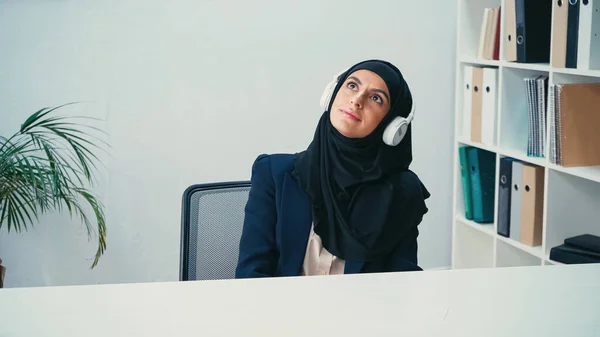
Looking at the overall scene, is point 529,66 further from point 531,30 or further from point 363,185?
point 363,185

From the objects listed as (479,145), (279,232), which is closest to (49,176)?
(279,232)

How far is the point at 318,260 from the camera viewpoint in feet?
5.78

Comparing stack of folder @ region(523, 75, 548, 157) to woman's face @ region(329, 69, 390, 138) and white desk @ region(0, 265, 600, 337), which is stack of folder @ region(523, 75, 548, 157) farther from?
white desk @ region(0, 265, 600, 337)

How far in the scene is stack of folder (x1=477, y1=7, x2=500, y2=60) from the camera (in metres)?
2.99

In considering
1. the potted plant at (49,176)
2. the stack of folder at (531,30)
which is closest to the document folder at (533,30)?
the stack of folder at (531,30)

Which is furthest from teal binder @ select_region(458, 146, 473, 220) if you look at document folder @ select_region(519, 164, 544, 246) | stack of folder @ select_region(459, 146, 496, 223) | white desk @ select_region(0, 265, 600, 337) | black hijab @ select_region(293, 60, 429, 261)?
white desk @ select_region(0, 265, 600, 337)

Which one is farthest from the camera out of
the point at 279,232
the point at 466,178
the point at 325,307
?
the point at 466,178

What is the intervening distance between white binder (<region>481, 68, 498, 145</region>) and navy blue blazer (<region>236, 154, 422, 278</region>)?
51.4 inches

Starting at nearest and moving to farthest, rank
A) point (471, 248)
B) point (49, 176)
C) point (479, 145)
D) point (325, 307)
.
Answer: point (325, 307), point (49, 176), point (479, 145), point (471, 248)

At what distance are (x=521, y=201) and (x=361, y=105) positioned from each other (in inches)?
53.0

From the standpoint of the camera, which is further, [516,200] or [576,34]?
[516,200]

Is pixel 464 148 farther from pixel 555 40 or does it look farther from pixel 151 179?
pixel 151 179

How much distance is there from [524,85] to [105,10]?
5.37 feet

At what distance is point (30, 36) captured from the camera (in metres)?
2.79
